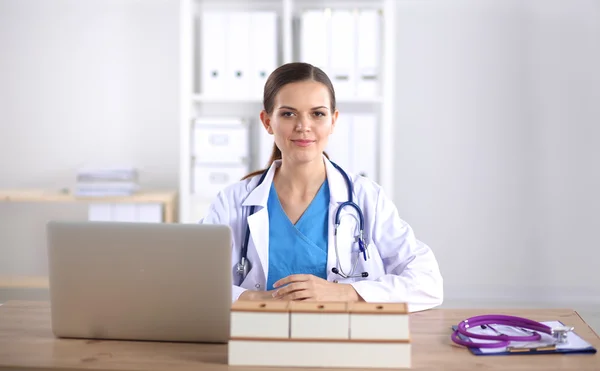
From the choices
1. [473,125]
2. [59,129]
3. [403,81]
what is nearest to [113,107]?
[59,129]

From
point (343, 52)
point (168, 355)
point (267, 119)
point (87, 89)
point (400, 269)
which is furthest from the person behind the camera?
point (87, 89)

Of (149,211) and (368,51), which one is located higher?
(368,51)

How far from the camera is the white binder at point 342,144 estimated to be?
132 inches

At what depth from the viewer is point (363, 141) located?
3.37 meters

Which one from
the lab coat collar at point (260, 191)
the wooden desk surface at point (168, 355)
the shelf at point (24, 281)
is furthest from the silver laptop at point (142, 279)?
the shelf at point (24, 281)

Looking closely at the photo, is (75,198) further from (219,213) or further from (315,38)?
(219,213)

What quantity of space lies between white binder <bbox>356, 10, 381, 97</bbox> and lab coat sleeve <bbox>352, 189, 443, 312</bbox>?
4.93ft

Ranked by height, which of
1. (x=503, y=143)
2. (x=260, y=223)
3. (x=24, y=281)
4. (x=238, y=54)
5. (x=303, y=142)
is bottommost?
(x=24, y=281)

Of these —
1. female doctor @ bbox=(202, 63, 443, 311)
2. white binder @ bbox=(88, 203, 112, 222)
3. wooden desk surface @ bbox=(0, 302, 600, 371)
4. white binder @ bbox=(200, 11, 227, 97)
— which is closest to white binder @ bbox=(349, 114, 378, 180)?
white binder @ bbox=(200, 11, 227, 97)

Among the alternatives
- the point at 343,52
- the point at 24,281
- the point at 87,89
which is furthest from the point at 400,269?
the point at 87,89

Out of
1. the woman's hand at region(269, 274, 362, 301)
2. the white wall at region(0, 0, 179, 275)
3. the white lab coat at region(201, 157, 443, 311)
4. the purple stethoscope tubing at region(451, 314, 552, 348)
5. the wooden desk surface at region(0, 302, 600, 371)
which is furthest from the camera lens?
the white wall at region(0, 0, 179, 275)

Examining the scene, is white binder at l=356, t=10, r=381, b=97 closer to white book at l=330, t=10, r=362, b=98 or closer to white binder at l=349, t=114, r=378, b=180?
white book at l=330, t=10, r=362, b=98

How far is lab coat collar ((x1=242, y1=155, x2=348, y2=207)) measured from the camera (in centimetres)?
196

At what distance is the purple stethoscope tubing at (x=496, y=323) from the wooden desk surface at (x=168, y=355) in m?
0.03
